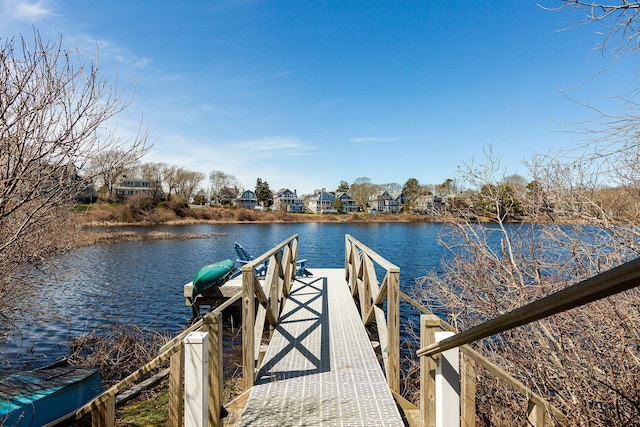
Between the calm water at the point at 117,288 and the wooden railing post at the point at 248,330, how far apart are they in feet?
17.8

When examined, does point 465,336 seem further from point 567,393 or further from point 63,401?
point 63,401

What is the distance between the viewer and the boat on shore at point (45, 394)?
14.7 ft

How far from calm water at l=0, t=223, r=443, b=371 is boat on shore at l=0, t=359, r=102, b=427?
10.6 feet

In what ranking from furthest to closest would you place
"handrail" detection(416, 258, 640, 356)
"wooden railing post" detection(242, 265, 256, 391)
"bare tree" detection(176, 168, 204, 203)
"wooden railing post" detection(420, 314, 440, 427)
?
"bare tree" detection(176, 168, 204, 203)
"wooden railing post" detection(242, 265, 256, 391)
"wooden railing post" detection(420, 314, 440, 427)
"handrail" detection(416, 258, 640, 356)

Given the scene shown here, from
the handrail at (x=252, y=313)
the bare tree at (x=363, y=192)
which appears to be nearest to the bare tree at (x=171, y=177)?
the bare tree at (x=363, y=192)

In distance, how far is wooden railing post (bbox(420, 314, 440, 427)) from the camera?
8.64 feet

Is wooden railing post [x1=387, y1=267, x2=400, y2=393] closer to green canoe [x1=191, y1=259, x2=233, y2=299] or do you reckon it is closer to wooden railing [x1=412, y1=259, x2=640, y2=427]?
wooden railing [x1=412, y1=259, x2=640, y2=427]

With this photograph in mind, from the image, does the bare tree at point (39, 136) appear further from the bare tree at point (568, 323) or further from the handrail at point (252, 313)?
the bare tree at point (568, 323)

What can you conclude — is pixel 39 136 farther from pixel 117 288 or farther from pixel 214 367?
pixel 117 288

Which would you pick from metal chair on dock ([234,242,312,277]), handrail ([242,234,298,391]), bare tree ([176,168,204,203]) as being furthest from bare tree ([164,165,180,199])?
handrail ([242,234,298,391])

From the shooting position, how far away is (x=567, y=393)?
379 centimetres

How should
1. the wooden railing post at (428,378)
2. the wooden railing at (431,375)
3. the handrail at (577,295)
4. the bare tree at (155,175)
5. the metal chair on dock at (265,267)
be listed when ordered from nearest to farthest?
the handrail at (577,295) < the wooden railing at (431,375) < the wooden railing post at (428,378) < the metal chair on dock at (265,267) < the bare tree at (155,175)

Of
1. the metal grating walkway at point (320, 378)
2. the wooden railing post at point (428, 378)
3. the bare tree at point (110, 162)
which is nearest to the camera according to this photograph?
the wooden railing post at point (428, 378)

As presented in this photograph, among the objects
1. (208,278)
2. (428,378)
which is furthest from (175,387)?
(208,278)
